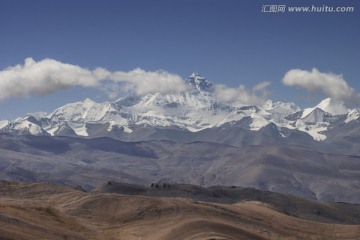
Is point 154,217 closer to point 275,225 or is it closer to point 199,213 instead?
point 199,213

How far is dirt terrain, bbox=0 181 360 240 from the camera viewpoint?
431ft

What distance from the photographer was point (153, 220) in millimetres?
154750

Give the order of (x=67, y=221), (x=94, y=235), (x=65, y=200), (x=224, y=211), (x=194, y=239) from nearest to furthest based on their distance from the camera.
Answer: (x=194, y=239)
(x=94, y=235)
(x=67, y=221)
(x=224, y=211)
(x=65, y=200)

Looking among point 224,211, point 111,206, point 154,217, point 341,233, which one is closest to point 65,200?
point 111,206

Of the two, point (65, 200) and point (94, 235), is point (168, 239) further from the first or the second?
point (65, 200)

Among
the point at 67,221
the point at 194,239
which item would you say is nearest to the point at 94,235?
the point at 67,221

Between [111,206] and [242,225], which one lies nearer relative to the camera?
[242,225]

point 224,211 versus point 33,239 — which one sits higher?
point 224,211

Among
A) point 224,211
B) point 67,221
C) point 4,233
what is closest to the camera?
point 4,233

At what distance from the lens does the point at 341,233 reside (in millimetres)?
162125

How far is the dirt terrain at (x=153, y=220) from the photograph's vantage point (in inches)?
5167

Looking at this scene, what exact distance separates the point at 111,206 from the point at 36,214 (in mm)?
34368

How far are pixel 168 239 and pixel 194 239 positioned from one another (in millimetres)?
9584

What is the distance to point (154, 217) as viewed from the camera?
157 m
